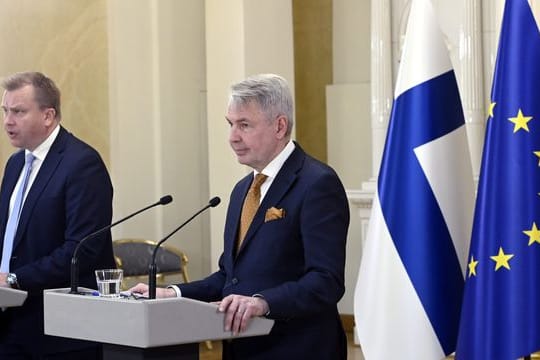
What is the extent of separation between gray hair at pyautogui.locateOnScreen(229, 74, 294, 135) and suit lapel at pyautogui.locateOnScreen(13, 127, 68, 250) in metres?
1.21

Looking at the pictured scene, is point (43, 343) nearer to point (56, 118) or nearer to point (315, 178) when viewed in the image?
point (56, 118)

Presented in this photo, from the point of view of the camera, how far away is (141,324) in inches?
129

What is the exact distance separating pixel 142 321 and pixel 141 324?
11 millimetres

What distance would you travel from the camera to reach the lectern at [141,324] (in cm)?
329

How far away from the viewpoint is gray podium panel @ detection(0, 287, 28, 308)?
4285mm

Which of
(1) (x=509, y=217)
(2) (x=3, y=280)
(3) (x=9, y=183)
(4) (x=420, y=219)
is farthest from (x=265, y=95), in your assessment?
(3) (x=9, y=183)

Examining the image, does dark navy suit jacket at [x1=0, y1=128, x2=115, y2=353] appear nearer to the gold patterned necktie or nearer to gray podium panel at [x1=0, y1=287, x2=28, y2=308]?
gray podium panel at [x1=0, y1=287, x2=28, y2=308]

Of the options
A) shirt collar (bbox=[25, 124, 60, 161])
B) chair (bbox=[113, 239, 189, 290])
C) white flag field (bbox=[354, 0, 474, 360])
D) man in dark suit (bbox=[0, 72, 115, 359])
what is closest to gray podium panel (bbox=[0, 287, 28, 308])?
man in dark suit (bbox=[0, 72, 115, 359])

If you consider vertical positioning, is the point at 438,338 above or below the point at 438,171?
below

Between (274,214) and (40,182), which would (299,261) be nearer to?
(274,214)

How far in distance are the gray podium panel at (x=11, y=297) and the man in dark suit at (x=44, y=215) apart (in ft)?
0.71

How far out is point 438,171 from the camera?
3943 millimetres

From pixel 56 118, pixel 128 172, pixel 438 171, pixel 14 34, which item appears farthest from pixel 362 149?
pixel 438 171

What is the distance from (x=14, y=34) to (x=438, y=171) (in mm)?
5306
